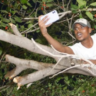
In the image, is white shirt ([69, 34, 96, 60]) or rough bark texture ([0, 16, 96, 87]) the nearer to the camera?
rough bark texture ([0, 16, 96, 87])

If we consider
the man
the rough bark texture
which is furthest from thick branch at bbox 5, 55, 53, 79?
the man

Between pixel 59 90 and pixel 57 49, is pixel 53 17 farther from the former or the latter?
pixel 59 90

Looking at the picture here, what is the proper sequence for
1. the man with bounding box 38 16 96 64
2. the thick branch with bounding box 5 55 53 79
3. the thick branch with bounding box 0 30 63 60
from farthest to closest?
the man with bounding box 38 16 96 64, the thick branch with bounding box 5 55 53 79, the thick branch with bounding box 0 30 63 60

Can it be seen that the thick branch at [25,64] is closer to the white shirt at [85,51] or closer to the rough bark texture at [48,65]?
the rough bark texture at [48,65]

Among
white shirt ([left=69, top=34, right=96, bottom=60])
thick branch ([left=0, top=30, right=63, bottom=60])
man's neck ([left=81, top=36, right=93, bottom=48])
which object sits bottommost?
white shirt ([left=69, top=34, right=96, bottom=60])

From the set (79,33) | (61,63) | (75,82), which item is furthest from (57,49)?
(75,82)

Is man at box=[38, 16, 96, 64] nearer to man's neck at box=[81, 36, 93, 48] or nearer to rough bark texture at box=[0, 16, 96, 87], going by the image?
man's neck at box=[81, 36, 93, 48]

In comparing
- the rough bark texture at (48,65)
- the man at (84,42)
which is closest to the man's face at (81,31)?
the man at (84,42)

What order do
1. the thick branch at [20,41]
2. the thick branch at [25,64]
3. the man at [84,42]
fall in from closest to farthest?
the thick branch at [20,41] → the thick branch at [25,64] → the man at [84,42]

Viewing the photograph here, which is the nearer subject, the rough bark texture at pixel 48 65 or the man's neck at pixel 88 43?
the rough bark texture at pixel 48 65

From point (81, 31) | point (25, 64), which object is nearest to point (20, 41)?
point (25, 64)

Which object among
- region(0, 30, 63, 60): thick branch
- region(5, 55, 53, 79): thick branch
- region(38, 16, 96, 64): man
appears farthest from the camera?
region(38, 16, 96, 64): man

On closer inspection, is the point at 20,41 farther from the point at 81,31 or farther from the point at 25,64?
the point at 81,31

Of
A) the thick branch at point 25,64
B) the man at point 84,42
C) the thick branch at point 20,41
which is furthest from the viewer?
the man at point 84,42
